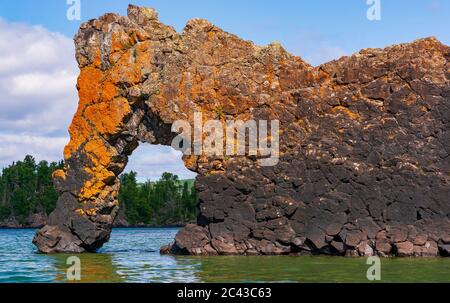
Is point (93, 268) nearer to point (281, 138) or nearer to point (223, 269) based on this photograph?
point (223, 269)

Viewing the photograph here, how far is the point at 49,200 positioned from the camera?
117 m

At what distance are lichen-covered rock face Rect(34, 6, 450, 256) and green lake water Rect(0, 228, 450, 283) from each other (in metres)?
2.23

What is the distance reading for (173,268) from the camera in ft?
90.4

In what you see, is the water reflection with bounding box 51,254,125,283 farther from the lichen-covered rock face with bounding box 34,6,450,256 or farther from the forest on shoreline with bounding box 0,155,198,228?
the forest on shoreline with bounding box 0,155,198,228

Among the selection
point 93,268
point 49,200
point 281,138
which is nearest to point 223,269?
point 93,268

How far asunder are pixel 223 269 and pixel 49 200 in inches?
3757

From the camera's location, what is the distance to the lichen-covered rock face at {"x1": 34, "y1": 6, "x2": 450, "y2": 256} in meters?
32.4

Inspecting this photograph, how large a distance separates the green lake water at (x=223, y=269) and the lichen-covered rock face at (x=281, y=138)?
88.0 inches

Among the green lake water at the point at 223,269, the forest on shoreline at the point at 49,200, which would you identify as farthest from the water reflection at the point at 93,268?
the forest on shoreline at the point at 49,200

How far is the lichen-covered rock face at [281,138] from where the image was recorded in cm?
3238

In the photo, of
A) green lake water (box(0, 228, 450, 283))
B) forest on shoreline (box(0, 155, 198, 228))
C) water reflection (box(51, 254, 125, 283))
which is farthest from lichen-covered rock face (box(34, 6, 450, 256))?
forest on shoreline (box(0, 155, 198, 228))

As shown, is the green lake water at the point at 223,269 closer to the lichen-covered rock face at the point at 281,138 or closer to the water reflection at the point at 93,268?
the water reflection at the point at 93,268
